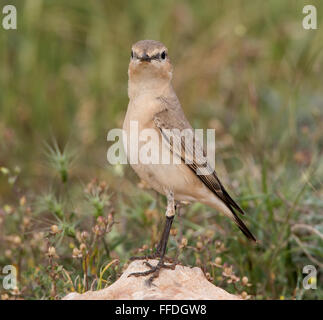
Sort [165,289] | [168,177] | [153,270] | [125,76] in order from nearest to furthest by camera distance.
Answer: [165,289], [153,270], [168,177], [125,76]

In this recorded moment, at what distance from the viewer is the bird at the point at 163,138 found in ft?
15.2

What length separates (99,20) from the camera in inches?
368

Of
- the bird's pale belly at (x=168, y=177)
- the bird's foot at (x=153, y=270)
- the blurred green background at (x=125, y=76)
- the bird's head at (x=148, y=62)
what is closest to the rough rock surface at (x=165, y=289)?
the bird's foot at (x=153, y=270)

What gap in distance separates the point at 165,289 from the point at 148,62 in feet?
5.40

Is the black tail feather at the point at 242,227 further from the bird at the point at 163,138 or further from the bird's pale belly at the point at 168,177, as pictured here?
the bird's pale belly at the point at 168,177

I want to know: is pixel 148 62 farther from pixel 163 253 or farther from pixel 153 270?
pixel 153 270

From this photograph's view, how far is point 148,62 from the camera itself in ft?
15.4

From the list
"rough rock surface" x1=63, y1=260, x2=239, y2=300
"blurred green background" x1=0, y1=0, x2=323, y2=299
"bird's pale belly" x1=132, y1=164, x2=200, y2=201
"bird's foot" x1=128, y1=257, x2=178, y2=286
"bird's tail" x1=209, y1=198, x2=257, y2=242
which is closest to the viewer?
"rough rock surface" x1=63, y1=260, x2=239, y2=300

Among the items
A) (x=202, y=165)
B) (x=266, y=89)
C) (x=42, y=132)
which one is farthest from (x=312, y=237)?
(x=42, y=132)

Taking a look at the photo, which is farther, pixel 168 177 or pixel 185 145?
pixel 185 145

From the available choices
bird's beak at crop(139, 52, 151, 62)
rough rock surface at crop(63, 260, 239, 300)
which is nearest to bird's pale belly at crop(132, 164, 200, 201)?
rough rock surface at crop(63, 260, 239, 300)

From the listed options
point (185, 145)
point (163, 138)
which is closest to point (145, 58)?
point (163, 138)

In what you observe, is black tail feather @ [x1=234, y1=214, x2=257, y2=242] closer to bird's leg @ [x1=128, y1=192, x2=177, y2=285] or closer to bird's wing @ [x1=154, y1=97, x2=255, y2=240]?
bird's wing @ [x1=154, y1=97, x2=255, y2=240]

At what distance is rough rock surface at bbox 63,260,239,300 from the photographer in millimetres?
4055
